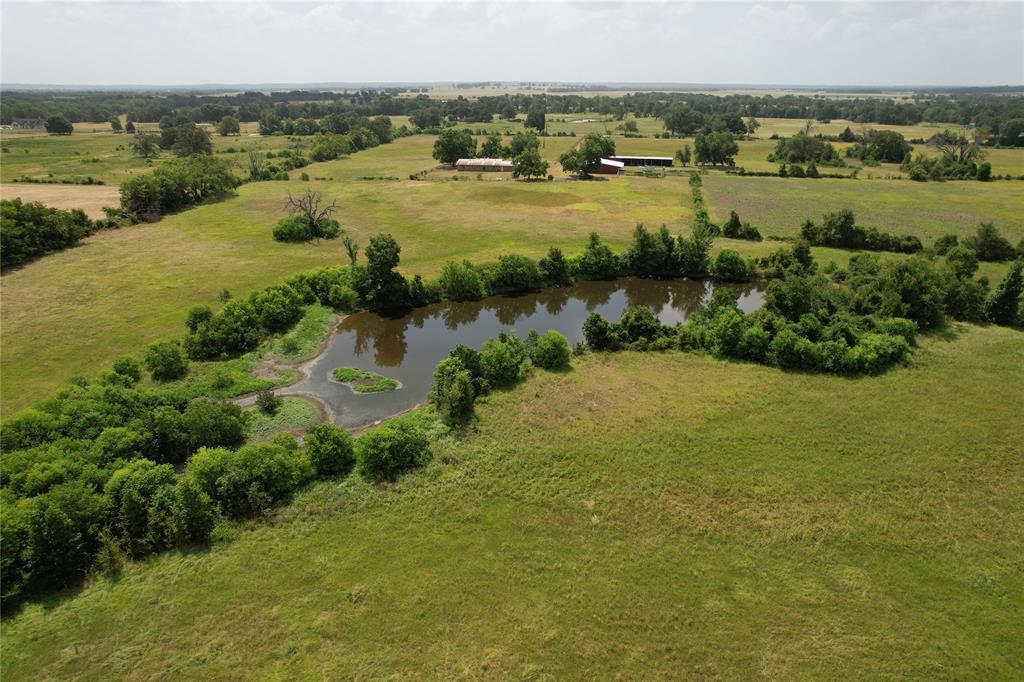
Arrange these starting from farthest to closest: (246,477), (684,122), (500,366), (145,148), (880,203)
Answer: (684,122) < (145,148) < (880,203) < (500,366) < (246,477)

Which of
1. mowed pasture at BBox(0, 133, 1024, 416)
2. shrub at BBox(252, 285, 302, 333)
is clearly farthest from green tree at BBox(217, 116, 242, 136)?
shrub at BBox(252, 285, 302, 333)

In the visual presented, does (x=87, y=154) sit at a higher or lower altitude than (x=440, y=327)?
higher

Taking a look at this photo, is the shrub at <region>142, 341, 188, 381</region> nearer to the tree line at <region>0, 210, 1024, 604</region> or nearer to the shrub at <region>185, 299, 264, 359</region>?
the tree line at <region>0, 210, 1024, 604</region>

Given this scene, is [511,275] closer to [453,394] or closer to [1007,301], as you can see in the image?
[453,394]

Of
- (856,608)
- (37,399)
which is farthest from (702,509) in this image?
(37,399)

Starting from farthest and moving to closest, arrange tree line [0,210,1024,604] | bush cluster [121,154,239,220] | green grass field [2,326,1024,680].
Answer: bush cluster [121,154,239,220], tree line [0,210,1024,604], green grass field [2,326,1024,680]

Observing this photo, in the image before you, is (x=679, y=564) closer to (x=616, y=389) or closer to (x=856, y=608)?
(x=856, y=608)

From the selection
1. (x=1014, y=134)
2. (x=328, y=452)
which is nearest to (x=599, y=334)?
(x=328, y=452)
